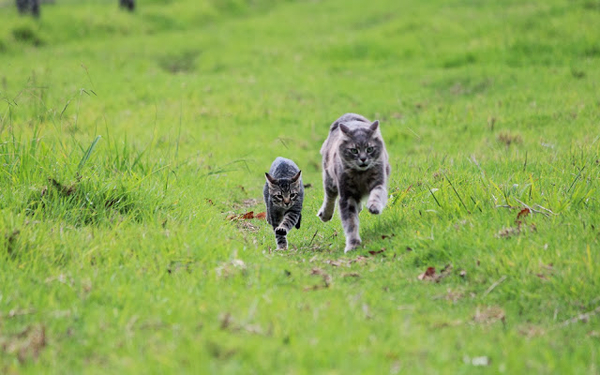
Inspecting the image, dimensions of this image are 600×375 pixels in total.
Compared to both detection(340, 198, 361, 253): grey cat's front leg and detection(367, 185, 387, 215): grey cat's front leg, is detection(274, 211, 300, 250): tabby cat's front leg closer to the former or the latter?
detection(340, 198, 361, 253): grey cat's front leg

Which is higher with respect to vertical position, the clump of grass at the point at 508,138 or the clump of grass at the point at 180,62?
the clump of grass at the point at 180,62

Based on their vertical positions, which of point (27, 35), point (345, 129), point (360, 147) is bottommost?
point (360, 147)

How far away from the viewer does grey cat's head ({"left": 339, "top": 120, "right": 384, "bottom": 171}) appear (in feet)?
21.5

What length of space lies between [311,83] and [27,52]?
11.7m

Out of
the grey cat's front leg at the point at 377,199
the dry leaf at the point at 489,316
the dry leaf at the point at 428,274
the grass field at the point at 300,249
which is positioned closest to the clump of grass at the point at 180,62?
the grass field at the point at 300,249

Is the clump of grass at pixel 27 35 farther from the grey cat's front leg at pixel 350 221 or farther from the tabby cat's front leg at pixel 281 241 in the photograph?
the grey cat's front leg at pixel 350 221

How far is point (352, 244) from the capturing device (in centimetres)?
641

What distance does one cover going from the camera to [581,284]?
4566 millimetres

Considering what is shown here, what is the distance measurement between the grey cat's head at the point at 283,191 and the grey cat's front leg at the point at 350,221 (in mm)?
872

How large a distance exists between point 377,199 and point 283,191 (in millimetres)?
1504

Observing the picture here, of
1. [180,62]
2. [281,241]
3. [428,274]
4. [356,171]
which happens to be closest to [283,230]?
[281,241]

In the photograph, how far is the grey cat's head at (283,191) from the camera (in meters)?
7.37

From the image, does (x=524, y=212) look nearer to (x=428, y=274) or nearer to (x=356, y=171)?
(x=428, y=274)

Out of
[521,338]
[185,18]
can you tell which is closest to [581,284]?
[521,338]
